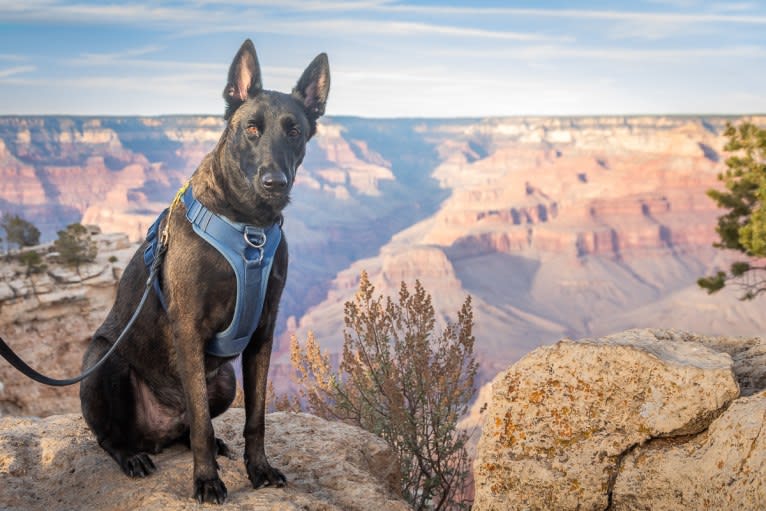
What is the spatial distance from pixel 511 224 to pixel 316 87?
116694 millimetres

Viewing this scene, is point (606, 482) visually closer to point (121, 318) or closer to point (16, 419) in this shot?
point (121, 318)

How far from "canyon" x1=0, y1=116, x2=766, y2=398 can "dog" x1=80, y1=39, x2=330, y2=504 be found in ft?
225

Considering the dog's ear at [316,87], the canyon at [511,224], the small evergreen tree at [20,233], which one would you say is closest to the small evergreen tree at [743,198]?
the dog's ear at [316,87]

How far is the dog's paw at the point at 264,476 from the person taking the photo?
3955mm

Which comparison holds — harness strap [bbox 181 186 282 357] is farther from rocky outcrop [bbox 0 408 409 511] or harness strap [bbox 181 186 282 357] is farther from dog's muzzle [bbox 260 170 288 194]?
rocky outcrop [bbox 0 408 409 511]

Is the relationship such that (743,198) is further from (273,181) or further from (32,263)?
(32,263)

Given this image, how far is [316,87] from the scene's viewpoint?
387cm

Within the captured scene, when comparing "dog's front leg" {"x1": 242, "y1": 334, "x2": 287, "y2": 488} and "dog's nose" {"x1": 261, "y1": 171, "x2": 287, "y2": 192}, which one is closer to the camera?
"dog's nose" {"x1": 261, "y1": 171, "x2": 287, "y2": 192}

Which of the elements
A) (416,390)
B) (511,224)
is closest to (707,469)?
(416,390)

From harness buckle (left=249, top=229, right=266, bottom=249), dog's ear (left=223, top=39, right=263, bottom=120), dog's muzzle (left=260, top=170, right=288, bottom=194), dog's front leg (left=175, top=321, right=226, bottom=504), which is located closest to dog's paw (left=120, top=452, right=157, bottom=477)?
dog's front leg (left=175, top=321, right=226, bottom=504)

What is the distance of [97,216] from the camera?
395 ft

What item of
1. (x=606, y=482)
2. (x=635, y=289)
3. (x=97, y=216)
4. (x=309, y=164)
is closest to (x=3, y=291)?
(x=606, y=482)

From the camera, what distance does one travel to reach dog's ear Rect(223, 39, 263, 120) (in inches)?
145

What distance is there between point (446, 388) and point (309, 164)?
571 feet
